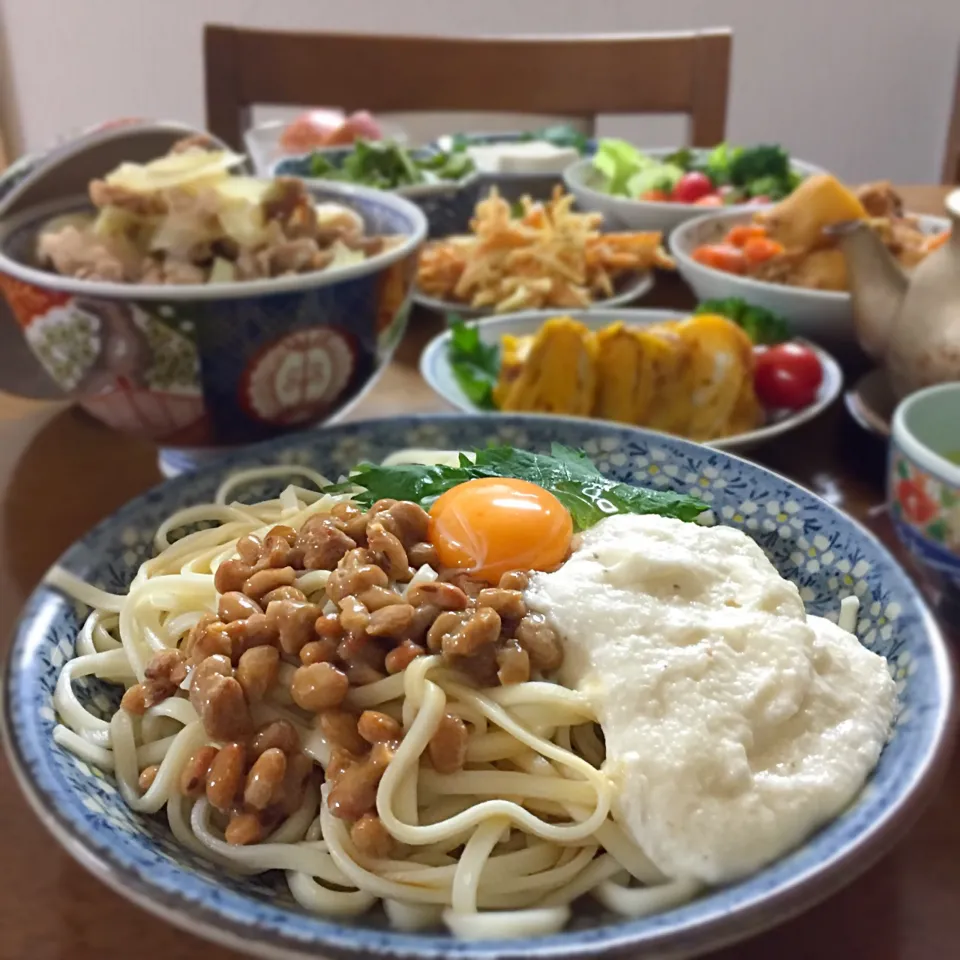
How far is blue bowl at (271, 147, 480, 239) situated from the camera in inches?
111

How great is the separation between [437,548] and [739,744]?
0.43 metres

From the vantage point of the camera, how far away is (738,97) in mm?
5633

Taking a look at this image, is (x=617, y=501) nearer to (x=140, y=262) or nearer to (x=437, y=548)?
(x=437, y=548)

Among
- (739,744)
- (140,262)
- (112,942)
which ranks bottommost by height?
(112,942)

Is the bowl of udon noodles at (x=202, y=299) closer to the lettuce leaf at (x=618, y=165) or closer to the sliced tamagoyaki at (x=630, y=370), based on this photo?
the sliced tamagoyaki at (x=630, y=370)

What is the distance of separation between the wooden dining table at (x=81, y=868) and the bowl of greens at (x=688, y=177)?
1.03 metres

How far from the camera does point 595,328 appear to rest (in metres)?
2.22

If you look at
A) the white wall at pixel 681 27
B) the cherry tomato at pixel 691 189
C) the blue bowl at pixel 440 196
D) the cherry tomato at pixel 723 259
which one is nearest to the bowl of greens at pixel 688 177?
the cherry tomato at pixel 691 189

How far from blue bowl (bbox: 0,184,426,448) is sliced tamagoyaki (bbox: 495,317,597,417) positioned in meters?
0.30

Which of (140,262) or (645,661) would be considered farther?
(140,262)

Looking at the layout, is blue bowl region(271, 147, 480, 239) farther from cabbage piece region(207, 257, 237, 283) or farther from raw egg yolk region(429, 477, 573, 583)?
raw egg yolk region(429, 477, 573, 583)

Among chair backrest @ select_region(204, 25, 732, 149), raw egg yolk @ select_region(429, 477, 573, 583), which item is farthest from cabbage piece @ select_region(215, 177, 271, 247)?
chair backrest @ select_region(204, 25, 732, 149)

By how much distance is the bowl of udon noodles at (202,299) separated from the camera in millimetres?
1457

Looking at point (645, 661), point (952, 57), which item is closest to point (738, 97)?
point (952, 57)
